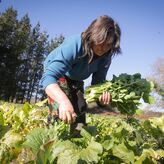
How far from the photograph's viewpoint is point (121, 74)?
3.31m

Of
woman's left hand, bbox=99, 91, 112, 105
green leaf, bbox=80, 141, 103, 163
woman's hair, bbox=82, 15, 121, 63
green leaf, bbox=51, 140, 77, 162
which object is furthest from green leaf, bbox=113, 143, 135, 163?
woman's hair, bbox=82, 15, 121, 63

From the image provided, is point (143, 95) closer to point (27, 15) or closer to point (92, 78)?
point (92, 78)

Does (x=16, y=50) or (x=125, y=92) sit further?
(x=16, y=50)

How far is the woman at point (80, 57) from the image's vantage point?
2.93 m

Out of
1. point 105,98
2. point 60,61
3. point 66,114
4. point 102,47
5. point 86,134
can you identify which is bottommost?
point 86,134

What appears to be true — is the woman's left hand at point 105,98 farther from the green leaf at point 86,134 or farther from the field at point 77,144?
the green leaf at point 86,134

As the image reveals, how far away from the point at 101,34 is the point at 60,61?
0.40 metres

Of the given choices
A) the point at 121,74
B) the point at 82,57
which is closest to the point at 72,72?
the point at 82,57


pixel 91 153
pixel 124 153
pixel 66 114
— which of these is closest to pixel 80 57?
pixel 66 114

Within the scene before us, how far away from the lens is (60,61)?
9.69 feet

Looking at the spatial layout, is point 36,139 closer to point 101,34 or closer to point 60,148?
point 60,148

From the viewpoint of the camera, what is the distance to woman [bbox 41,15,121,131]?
2.93 m

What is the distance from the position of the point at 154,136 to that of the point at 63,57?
3.20 feet

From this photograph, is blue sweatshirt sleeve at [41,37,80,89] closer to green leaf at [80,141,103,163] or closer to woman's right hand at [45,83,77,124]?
woman's right hand at [45,83,77,124]
